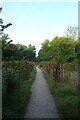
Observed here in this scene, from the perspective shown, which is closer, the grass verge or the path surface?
the grass verge

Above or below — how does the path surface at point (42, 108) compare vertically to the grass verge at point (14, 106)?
below

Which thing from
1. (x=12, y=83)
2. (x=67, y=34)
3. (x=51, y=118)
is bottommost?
(x=51, y=118)

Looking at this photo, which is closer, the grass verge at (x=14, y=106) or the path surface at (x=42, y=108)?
the grass verge at (x=14, y=106)

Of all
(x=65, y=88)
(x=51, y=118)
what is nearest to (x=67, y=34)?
(x=65, y=88)

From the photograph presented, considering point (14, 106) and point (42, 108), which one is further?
point (42, 108)

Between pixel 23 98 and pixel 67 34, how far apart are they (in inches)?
789

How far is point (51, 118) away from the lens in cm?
811

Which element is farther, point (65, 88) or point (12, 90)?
point (65, 88)

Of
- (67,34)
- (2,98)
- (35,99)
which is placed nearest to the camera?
(2,98)

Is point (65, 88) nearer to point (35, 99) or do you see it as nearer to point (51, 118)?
point (35, 99)

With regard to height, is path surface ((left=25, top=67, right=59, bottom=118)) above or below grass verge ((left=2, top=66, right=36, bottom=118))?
below

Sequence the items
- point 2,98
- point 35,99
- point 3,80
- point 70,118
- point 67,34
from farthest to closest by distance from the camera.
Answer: point 67,34, point 35,99, point 3,80, point 2,98, point 70,118

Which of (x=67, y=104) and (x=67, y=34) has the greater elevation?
(x=67, y=34)

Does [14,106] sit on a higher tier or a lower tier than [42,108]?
higher
